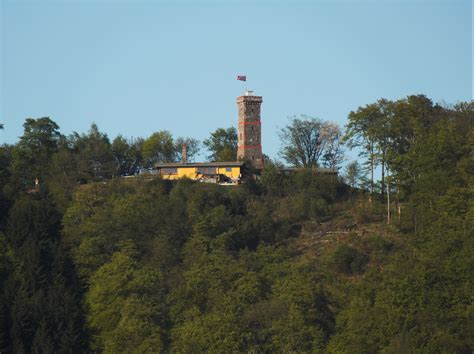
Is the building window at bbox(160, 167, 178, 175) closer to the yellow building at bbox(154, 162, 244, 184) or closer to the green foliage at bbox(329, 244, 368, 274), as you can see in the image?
the yellow building at bbox(154, 162, 244, 184)

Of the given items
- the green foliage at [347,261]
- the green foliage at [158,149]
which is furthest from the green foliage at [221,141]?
the green foliage at [347,261]

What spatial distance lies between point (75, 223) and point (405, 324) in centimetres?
2989

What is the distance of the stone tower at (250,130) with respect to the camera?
109 metres

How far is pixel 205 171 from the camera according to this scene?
10644cm

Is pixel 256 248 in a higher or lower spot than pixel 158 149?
lower

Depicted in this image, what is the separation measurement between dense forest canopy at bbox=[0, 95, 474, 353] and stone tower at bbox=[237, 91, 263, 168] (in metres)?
2.55

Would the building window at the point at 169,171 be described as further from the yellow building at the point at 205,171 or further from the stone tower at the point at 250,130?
the stone tower at the point at 250,130

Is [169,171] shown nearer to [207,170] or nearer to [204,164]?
[204,164]

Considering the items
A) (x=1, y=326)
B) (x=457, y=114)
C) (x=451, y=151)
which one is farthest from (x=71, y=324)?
(x=457, y=114)

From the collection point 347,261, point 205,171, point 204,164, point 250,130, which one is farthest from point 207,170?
point 347,261

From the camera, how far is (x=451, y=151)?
90.2 meters

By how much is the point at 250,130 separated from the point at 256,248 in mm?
19533

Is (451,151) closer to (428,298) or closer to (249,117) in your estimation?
(428,298)

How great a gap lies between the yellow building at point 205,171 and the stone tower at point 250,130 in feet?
12.3
